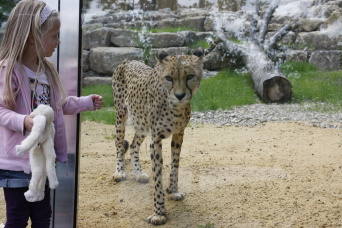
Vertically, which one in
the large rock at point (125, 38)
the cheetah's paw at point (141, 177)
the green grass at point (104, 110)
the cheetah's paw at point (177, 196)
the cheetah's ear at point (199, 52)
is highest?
the large rock at point (125, 38)

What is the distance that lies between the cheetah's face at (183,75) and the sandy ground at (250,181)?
0.24 m

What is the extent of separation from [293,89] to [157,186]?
856mm

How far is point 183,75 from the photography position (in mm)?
2441

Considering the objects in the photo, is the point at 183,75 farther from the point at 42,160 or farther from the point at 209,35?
the point at 42,160

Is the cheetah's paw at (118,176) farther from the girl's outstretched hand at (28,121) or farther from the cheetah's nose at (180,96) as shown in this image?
the girl's outstretched hand at (28,121)

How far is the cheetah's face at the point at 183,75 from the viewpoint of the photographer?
2.44 metres

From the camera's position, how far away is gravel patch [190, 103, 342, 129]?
8.45 feet

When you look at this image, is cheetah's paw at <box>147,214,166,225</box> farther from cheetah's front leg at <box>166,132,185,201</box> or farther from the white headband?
the white headband

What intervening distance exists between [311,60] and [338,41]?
186mm

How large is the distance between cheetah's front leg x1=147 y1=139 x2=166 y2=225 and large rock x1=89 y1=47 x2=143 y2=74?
457mm

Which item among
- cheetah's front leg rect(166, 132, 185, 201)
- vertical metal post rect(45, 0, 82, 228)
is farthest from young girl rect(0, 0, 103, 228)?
cheetah's front leg rect(166, 132, 185, 201)

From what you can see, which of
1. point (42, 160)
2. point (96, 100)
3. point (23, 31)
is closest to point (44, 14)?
point (23, 31)

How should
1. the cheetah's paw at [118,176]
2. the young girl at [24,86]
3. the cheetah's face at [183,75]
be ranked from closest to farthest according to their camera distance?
the young girl at [24,86] → the cheetah's face at [183,75] → the cheetah's paw at [118,176]

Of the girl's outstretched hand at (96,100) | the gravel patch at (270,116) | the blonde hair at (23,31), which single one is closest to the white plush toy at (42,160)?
the blonde hair at (23,31)
